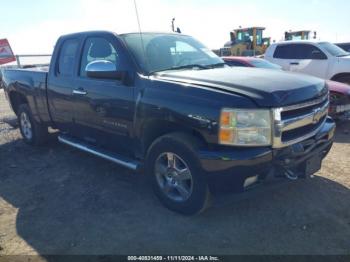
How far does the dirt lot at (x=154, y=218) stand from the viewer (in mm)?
3139

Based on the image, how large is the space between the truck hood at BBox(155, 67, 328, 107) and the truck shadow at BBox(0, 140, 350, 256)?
3.05 ft

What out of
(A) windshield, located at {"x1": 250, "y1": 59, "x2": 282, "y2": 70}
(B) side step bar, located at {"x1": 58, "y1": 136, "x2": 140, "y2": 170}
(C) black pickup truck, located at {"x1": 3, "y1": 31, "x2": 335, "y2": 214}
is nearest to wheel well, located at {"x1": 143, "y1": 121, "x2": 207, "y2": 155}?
(C) black pickup truck, located at {"x1": 3, "y1": 31, "x2": 335, "y2": 214}

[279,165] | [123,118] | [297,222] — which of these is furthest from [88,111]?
[297,222]

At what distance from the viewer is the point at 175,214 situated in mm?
3680

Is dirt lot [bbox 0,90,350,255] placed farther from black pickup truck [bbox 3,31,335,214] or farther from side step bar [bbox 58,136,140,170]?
side step bar [bbox 58,136,140,170]

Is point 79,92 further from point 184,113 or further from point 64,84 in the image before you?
point 184,113

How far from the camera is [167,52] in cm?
422

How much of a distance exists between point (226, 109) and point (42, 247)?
2.13m

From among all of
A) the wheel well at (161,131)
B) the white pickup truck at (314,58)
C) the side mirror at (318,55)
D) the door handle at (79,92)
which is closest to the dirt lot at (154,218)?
the wheel well at (161,131)

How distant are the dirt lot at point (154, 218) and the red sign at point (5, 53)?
1509 cm

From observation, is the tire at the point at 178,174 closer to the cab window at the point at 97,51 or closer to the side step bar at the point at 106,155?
the side step bar at the point at 106,155

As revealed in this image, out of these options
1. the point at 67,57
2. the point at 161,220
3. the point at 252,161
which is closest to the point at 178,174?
the point at 161,220

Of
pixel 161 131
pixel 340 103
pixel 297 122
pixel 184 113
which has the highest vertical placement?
pixel 184 113

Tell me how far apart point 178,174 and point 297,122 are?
1.26m
